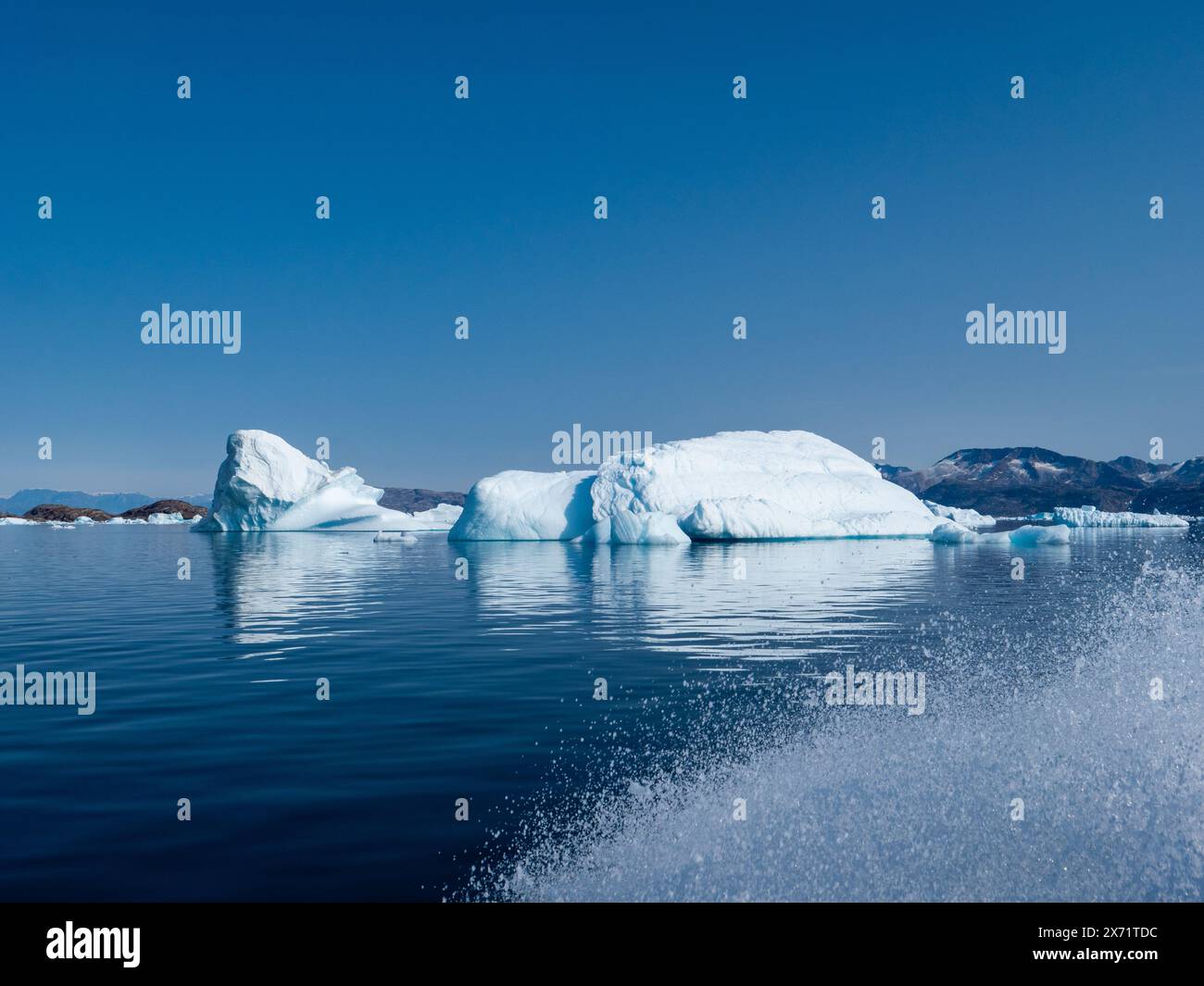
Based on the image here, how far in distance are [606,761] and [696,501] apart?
46388 mm

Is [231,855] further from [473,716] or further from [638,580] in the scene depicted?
[638,580]

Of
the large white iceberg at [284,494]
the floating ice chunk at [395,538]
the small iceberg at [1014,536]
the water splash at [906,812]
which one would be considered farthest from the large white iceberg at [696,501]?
the water splash at [906,812]

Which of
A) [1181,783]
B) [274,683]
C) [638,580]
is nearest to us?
[1181,783]

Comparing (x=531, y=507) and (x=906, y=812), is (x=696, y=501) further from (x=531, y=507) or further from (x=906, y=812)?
(x=906, y=812)

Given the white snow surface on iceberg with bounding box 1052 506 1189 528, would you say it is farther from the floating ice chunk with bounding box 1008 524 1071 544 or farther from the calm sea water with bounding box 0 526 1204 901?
the calm sea water with bounding box 0 526 1204 901

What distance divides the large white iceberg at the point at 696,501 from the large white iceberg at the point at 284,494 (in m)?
18.9

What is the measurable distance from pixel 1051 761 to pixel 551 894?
162 inches

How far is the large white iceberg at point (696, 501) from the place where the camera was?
51.1m

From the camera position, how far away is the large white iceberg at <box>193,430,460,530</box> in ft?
222

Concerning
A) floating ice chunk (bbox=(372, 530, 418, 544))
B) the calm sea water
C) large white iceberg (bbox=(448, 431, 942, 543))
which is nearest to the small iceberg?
large white iceberg (bbox=(448, 431, 942, 543))

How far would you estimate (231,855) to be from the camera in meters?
5.30

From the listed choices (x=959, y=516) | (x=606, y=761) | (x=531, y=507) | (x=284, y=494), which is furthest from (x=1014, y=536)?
(x=284, y=494)

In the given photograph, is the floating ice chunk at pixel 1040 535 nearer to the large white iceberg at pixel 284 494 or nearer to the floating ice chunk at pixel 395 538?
the floating ice chunk at pixel 395 538
